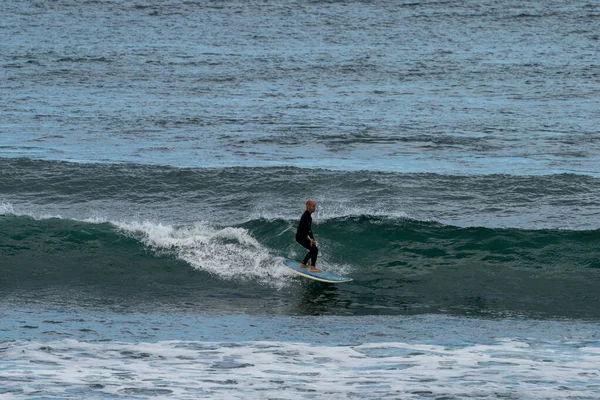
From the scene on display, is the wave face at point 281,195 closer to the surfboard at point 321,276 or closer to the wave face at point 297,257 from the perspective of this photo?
the wave face at point 297,257

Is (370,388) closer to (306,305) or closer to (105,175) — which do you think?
(306,305)

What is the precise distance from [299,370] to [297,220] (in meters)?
9.41

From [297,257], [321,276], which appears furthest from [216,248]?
[321,276]

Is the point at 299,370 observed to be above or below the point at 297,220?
below

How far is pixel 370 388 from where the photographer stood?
12.7 meters

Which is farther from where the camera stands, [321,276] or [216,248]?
[216,248]

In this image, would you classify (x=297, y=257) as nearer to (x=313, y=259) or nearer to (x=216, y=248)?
(x=216, y=248)

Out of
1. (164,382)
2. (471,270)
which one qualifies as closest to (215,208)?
(471,270)

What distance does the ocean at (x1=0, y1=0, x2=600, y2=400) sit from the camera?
44.7 ft

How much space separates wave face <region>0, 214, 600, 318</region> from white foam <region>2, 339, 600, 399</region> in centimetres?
255

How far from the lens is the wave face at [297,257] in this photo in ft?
57.4

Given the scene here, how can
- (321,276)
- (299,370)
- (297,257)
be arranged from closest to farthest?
(299,370) < (321,276) < (297,257)

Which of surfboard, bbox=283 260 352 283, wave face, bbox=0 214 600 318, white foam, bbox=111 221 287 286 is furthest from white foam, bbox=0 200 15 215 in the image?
surfboard, bbox=283 260 352 283

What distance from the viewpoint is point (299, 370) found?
44.1 feet
